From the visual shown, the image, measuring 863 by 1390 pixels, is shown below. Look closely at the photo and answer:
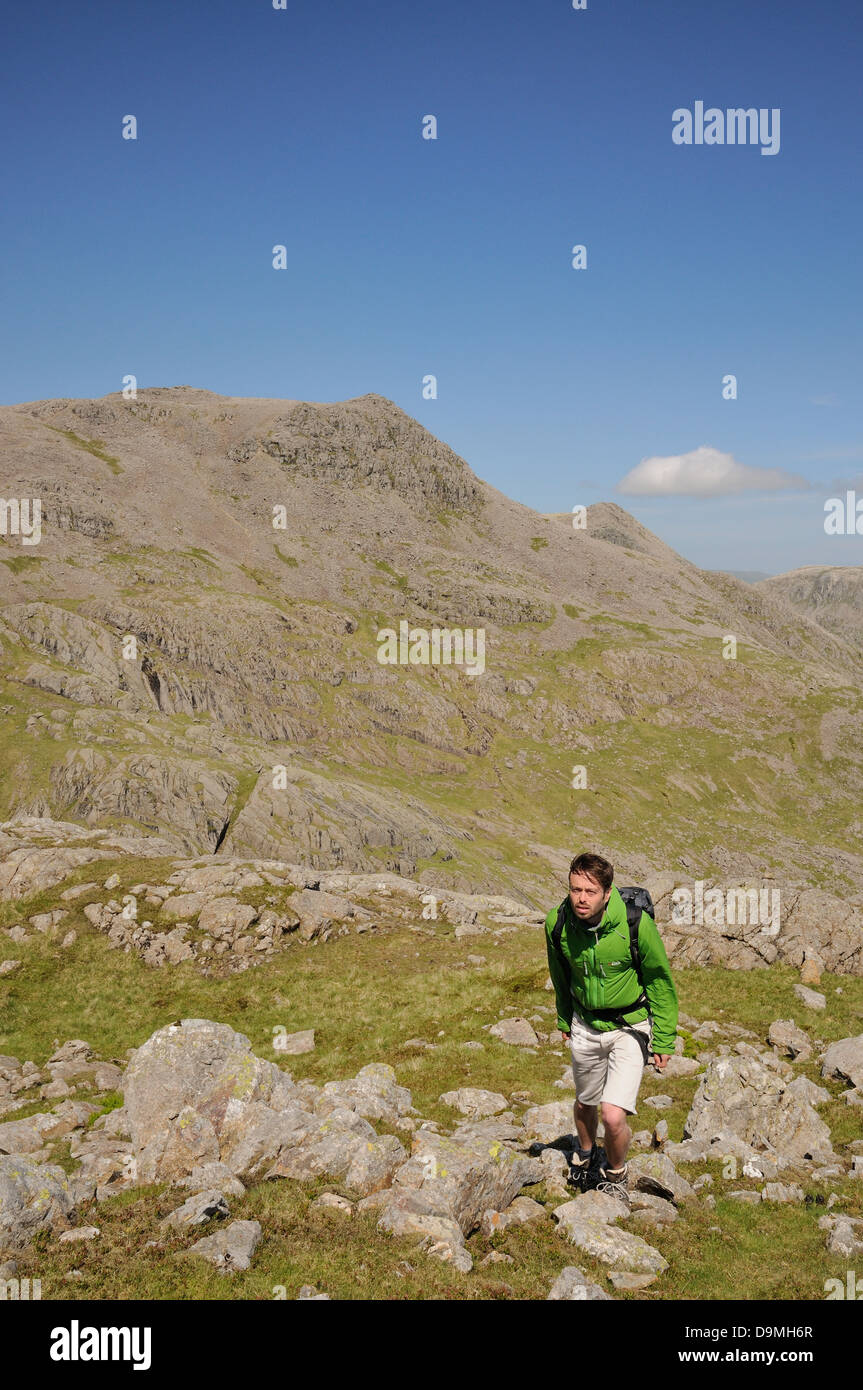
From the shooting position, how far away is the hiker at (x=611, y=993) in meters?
10.4

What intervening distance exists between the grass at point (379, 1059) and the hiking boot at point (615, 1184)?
0.70 m

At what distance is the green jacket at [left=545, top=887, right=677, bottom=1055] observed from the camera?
10.4 meters

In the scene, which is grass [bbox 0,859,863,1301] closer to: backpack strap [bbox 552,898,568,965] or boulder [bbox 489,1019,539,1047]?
boulder [bbox 489,1019,539,1047]

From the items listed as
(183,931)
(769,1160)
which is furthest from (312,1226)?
(183,931)

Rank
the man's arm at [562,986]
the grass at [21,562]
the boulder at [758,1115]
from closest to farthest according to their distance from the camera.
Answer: the man's arm at [562,986], the boulder at [758,1115], the grass at [21,562]

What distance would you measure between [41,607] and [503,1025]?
122m

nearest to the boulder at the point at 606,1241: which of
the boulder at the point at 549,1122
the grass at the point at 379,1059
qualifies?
the grass at the point at 379,1059

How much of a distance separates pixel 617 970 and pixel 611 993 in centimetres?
39

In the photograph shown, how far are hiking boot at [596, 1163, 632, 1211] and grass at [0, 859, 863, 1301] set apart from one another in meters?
0.70

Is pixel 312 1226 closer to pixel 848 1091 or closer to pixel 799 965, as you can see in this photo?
pixel 848 1091

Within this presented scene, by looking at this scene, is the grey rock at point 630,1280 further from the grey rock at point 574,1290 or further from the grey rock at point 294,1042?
the grey rock at point 294,1042

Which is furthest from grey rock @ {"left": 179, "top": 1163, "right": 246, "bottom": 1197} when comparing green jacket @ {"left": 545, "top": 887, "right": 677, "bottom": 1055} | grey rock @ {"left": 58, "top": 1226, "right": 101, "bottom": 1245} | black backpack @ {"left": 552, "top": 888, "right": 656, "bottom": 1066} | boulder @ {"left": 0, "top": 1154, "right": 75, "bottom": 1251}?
black backpack @ {"left": 552, "top": 888, "right": 656, "bottom": 1066}

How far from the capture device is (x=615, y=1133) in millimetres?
10750

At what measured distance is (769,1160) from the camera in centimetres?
1291
